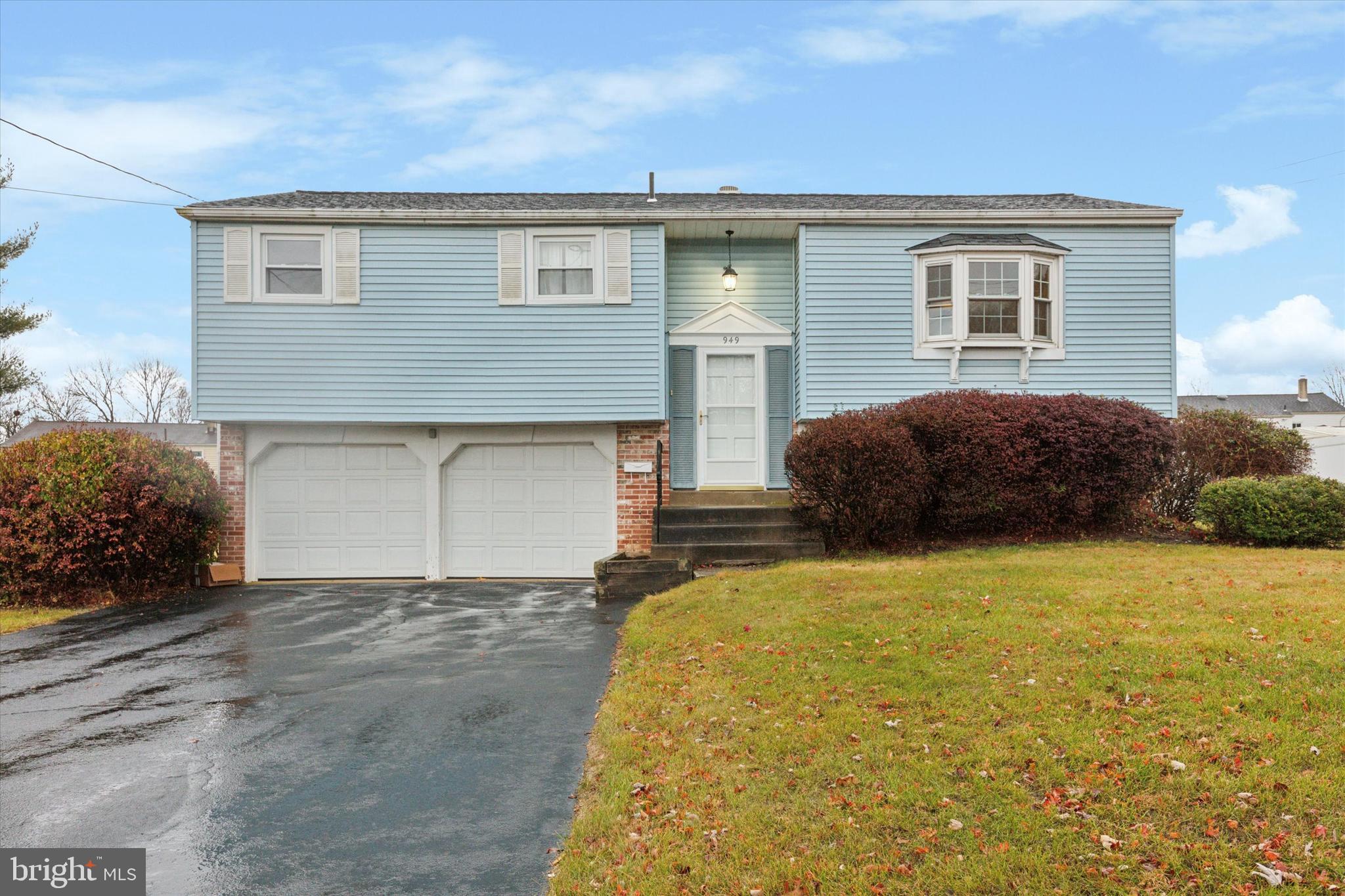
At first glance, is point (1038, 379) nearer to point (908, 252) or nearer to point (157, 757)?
point (908, 252)

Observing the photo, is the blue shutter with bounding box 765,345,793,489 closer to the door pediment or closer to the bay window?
the door pediment

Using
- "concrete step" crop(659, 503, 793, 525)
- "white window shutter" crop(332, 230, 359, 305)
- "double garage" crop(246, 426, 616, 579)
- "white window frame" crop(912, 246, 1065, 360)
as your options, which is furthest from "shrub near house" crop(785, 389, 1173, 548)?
"white window shutter" crop(332, 230, 359, 305)

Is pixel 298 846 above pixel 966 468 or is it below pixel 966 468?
below

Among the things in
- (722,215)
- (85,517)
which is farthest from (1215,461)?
(85,517)

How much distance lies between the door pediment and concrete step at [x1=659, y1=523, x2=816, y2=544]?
3.56m

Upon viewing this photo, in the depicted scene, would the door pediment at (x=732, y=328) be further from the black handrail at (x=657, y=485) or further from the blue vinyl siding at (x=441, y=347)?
the black handrail at (x=657, y=485)

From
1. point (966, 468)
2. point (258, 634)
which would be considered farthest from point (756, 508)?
point (258, 634)

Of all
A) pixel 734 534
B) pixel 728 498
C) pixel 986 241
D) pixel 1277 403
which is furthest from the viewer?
pixel 1277 403

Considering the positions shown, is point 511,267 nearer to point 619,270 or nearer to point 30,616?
point 619,270

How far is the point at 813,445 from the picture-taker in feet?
38.3

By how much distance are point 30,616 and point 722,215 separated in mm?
11006

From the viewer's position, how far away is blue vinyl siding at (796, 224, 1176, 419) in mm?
14125

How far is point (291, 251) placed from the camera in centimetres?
1416

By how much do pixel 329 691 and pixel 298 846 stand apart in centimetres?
302
